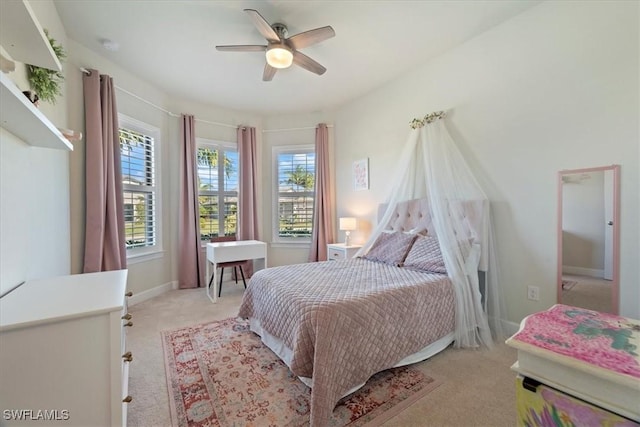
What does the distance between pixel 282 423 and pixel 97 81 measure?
3540mm

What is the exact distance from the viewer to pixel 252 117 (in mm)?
4605

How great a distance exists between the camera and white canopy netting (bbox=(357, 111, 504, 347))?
2.21 meters

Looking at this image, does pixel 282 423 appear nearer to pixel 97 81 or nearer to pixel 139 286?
pixel 139 286

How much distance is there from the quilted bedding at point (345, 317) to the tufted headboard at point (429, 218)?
558 millimetres

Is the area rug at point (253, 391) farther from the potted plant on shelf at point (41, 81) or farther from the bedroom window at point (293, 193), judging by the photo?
the bedroom window at point (293, 193)

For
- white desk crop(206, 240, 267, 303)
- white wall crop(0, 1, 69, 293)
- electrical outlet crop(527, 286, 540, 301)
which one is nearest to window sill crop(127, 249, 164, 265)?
white desk crop(206, 240, 267, 303)

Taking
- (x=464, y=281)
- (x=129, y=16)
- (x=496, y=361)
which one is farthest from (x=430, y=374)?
(x=129, y=16)

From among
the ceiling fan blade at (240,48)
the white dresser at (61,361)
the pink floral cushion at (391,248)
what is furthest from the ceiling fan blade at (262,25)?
the pink floral cushion at (391,248)

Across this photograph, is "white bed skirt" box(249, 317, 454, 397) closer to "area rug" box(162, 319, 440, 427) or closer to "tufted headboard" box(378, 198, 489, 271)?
"area rug" box(162, 319, 440, 427)

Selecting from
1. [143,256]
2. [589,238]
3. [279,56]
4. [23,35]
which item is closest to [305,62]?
[279,56]

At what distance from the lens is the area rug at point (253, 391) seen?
1.47m

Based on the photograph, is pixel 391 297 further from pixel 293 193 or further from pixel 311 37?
pixel 293 193

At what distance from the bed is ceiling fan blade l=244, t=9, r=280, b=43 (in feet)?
6.42

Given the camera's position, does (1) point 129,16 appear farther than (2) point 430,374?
Yes
